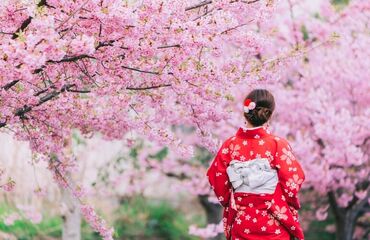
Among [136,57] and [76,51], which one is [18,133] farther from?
[76,51]

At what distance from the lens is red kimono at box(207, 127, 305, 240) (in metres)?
4.16

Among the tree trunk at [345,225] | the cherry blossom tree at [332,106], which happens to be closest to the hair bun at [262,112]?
the cherry blossom tree at [332,106]

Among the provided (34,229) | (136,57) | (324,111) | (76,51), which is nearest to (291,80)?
(324,111)

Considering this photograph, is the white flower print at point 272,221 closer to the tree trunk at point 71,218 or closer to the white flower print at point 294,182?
the white flower print at point 294,182

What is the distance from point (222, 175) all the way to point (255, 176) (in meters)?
0.25

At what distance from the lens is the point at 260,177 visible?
4145mm

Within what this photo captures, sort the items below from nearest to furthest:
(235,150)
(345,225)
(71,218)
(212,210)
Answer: (235,150), (71,218), (345,225), (212,210)

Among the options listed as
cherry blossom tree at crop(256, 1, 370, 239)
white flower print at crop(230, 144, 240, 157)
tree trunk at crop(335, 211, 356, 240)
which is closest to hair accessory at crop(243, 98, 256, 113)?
white flower print at crop(230, 144, 240, 157)

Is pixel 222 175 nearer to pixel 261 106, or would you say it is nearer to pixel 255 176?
pixel 255 176

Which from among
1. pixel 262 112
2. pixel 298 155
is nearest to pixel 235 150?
pixel 262 112

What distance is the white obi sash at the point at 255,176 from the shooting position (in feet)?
13.6

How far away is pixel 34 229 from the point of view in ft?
33.2

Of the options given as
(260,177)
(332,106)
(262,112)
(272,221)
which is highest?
(332,106)

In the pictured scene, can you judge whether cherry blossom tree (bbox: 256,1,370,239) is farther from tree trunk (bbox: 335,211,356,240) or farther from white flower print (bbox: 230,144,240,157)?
white flower print (bbox: 230,144,240,157)
